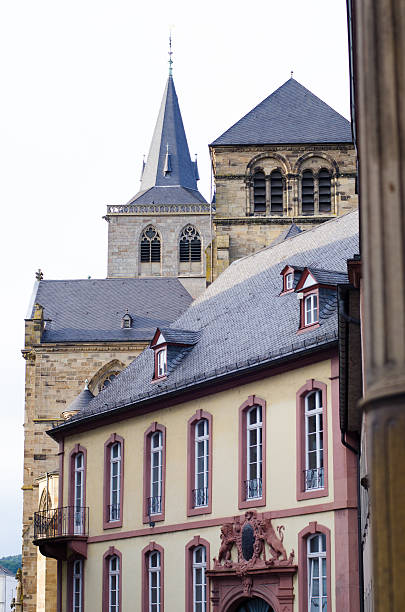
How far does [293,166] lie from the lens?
50906 mm

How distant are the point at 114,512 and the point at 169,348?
418 cm

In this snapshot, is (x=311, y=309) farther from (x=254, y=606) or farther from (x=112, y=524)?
(x=112, y=524)

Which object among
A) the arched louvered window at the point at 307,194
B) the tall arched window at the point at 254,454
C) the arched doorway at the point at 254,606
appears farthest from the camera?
the arched louvered window at the point at 307,194

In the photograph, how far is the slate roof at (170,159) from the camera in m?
85.9

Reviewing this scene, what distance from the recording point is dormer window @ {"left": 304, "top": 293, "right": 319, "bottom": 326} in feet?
78.6

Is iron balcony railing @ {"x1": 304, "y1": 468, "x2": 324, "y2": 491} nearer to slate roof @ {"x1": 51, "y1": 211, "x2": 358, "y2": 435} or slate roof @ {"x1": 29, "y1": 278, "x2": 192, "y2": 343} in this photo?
slate roof @ {"x1": 51, "y1": 211, "x2": 358, "y2": 435}

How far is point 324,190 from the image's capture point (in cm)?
5103

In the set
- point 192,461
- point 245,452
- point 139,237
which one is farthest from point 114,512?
point 139,237

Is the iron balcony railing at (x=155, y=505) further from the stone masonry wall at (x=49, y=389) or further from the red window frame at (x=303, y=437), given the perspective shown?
the stone masonry wall at (x=49, y=389)

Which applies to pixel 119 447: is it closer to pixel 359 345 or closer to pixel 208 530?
pixel 208 530

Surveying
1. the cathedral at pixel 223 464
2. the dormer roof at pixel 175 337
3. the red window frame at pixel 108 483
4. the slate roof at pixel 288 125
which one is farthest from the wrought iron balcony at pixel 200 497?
the slate roof at pixel 288 125

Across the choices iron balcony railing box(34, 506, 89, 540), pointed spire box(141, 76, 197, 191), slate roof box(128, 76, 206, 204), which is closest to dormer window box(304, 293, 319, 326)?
iron balcony railing box(34, 506, 89, 540)

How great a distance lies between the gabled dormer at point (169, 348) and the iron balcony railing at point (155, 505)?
288 centimetres

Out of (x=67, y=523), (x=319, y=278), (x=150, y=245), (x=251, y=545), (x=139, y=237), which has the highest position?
(x=139, y=237)
